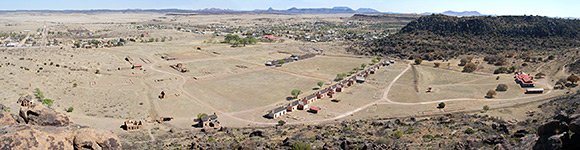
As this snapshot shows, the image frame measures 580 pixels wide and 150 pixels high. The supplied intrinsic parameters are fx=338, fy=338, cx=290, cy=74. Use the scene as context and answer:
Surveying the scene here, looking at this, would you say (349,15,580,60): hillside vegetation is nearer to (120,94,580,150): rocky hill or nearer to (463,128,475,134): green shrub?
(120,94,580,150): rocky hill

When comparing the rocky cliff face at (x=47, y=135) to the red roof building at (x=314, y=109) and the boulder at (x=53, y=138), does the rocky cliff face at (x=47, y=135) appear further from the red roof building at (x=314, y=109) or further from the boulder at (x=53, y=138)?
the red roof building at (x=314, y=109)

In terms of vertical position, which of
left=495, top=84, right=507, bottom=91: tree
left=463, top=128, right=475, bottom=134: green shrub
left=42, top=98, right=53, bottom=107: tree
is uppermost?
left=463, top=128, right=475, bottom=134: green shrub

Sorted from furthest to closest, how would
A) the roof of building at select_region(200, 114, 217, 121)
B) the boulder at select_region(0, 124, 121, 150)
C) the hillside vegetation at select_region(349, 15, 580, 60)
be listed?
the hillside vegetation at select_region(349, 15, 580, 60)
the roof of building at select_region(200, 114, 217, 121)
the boulder at select_region(0, 124, 121, 150)

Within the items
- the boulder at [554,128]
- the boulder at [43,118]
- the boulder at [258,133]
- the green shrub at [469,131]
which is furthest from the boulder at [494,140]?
the boulder at [43,118]

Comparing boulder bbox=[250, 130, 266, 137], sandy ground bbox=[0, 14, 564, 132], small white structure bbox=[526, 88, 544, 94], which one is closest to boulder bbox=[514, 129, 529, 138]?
sandy ground bbox=[0, 14, 564, 132]

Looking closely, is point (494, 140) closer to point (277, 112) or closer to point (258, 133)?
point (258, 133)

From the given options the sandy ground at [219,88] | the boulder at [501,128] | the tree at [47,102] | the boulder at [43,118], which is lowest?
the sandy ground at [219,88]

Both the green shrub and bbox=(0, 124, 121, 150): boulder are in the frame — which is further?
the green shrub

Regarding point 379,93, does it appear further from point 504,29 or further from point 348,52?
point 504,29
